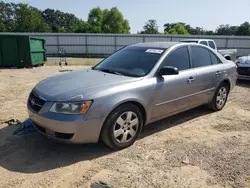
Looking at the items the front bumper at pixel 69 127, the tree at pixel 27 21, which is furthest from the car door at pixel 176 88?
the tree at pixel 27 21

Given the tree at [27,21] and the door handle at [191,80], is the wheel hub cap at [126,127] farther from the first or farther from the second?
the tree at [27,21]

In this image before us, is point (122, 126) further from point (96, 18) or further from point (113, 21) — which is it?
point (96, 18)

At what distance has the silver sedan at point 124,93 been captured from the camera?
3.14m

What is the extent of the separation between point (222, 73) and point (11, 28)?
54387 mm

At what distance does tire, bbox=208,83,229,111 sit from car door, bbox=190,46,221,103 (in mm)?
230

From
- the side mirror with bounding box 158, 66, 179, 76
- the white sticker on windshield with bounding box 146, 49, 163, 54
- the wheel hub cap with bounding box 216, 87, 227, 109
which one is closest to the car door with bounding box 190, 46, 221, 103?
the wheel hub cap with bounding box 216, 87, 227, 109

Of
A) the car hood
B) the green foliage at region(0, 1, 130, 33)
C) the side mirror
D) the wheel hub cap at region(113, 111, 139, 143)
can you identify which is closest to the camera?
the car hood

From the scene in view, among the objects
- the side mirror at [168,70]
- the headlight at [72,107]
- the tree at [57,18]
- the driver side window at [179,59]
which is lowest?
the headlight at [72,107]

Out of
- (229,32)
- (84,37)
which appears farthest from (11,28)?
(229,32)

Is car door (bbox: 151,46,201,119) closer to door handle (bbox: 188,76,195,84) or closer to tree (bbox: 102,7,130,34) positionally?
door handle (bbox: 188,76,195,84)

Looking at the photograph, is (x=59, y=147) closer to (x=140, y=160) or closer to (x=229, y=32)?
(x=140, y=160)

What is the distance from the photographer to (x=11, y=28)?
5109 centimetres

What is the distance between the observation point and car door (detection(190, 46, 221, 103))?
4664mm

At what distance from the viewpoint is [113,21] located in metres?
54.3
